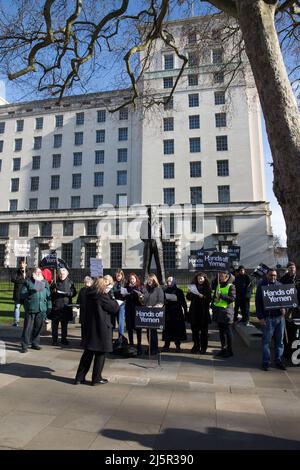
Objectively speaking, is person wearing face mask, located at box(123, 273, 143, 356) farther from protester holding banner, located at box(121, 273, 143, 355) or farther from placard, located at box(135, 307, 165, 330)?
placard, located at box(135, 307, 165, 330)

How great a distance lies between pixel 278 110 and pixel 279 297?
515 centimetres

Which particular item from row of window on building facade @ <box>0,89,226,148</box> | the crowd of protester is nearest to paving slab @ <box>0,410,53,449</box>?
the crowd of protester

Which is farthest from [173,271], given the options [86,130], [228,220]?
[86,130]

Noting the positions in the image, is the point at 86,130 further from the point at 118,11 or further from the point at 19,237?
the point at 118,11

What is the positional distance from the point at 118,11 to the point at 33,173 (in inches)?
1787

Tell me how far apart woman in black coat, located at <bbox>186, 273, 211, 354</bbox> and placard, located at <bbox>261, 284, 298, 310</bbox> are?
1676 mm

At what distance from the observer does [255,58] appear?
953cm

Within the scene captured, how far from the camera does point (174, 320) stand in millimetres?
8617

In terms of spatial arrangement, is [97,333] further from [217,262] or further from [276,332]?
[217,262]

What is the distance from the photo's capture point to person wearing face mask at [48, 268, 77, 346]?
9.20 meters

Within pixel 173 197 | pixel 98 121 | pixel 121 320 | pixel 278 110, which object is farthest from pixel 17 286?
pixel 98 121

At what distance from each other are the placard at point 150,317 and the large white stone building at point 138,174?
3514 cm

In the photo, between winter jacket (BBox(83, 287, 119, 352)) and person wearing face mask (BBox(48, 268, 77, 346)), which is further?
person wearing face mask (BBox(48, 268, 77, 346))

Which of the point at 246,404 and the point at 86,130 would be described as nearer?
the point at 246,404
